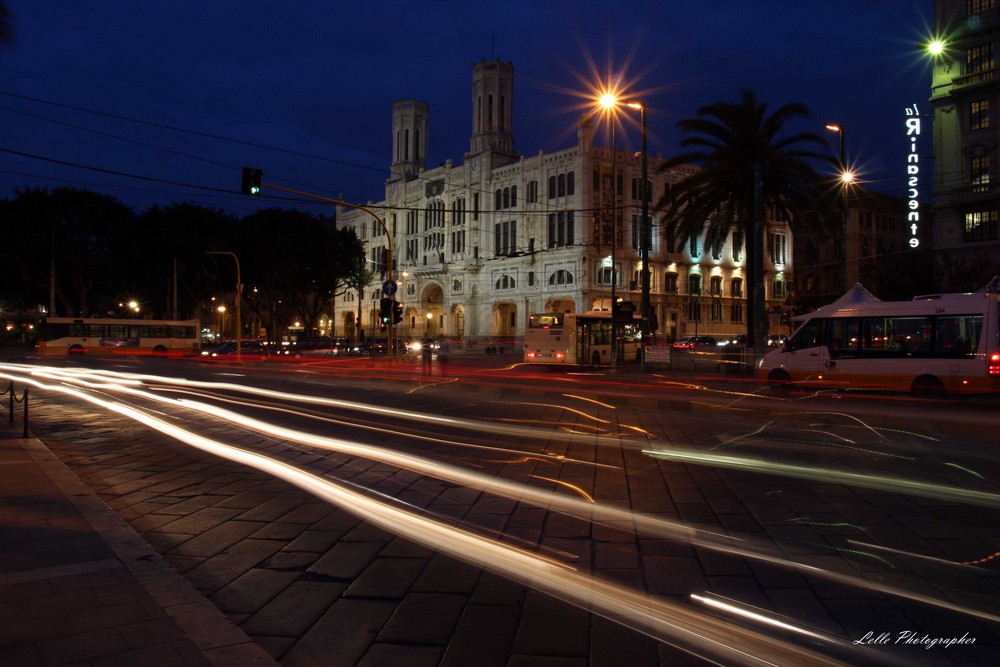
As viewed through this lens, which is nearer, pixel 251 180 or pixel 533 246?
pixel 251 180

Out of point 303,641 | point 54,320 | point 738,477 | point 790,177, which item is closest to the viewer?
point 303,641

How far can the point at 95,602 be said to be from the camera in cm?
450

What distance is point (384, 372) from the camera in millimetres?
31859

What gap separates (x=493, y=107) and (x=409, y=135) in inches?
804

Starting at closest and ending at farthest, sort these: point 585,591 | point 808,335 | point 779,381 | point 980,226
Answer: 1. point 585,591
2. point 808,335
3. point 779,381
4. point 980,226

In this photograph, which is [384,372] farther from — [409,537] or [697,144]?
[409,537]

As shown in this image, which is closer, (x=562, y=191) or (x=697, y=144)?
(x=697, y=144)

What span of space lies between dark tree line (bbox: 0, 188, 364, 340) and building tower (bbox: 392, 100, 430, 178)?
1116 inches

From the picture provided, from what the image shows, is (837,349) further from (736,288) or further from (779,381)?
(736,288)

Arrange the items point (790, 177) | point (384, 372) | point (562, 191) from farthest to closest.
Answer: point (562, 191) < point (384, 372) < point (790, 177)

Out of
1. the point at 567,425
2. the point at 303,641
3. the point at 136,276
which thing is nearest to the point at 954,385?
the point at 567,425

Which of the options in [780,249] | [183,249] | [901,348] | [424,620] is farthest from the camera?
[780,249]

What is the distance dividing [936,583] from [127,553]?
6084 mm

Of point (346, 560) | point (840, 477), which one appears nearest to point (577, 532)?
point (346, 560)
